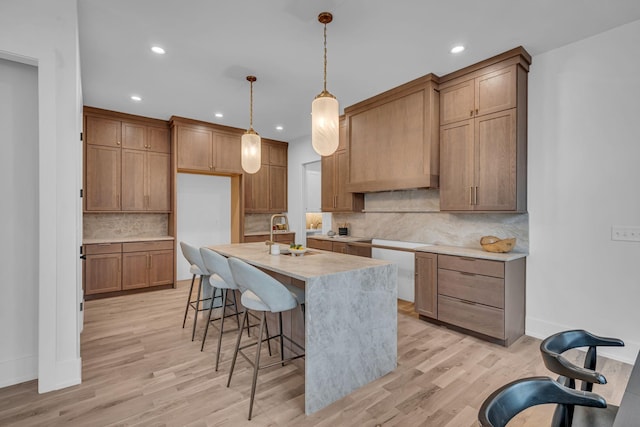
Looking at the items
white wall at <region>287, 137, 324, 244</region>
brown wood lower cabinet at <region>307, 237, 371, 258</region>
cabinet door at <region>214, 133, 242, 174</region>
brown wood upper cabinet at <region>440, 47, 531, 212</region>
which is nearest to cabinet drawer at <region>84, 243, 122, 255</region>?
cabinet door at <region>214, 133, 242, 174</region>

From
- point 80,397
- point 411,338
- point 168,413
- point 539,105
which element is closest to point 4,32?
point 80,397

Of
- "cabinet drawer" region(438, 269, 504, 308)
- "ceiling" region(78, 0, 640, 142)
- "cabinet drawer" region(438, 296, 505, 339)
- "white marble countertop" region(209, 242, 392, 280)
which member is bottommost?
"cabinet drawer" region(438, 296, 505, 339)

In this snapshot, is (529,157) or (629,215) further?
(529,157)

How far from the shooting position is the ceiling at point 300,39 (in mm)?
2359

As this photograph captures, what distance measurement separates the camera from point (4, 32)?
6.77 ft

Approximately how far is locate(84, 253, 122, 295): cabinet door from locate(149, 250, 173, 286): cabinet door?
16.8 inches

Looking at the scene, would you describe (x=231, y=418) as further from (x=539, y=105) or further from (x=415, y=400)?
(x=539, y=105)

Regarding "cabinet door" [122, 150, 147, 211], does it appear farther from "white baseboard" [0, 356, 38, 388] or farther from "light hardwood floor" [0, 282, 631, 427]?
"white baseboard" [0, 356, 38, 388]

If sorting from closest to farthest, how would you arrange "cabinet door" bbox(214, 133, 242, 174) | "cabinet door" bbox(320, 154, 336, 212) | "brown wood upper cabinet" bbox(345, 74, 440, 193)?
1. "brown wood upper cabinet" bbox(345, 74, 440, 193)
2. "cabinet door" bbox(320, 154, 336, 212)
3. "cabinet door" bbox(214, 133, 242, 174)

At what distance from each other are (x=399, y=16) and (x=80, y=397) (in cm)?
365

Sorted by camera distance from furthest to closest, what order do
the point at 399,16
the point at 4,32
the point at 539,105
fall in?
the point at 539,105, the point at 399,16, the point at 4,32

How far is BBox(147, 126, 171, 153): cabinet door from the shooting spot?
5078 millimetres

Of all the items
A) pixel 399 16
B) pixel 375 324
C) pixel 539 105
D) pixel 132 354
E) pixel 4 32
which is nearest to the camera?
pixel 4 32

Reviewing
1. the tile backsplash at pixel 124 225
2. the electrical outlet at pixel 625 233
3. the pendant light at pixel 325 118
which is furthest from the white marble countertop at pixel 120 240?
the electrical outlet at pixel 625 233
